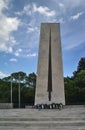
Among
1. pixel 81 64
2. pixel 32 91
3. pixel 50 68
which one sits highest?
pixel 81 64

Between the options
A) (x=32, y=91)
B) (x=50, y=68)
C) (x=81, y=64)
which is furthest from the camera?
(x=81, y=64)

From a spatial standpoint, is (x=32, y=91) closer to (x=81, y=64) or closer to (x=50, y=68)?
(x=50, y=68)

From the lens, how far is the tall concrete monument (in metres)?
32.1

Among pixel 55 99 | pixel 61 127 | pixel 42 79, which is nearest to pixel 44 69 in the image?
pixel 42 79

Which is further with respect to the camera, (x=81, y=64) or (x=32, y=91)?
(x=81, y=64)

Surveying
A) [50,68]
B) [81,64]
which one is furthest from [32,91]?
[81,64]

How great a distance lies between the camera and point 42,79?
32469mm

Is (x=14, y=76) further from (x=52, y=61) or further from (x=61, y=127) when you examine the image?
(x=61, y=127)

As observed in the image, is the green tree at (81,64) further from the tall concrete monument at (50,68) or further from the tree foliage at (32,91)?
the tall concrete monument at (50,68)

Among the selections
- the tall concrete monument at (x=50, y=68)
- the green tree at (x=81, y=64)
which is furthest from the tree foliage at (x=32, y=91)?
the green tree at (x=81, y=64)

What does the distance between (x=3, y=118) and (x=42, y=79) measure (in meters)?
17.3

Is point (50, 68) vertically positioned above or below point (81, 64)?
below

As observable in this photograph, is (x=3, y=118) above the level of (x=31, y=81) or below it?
below

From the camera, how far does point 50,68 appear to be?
33125 millimetres
